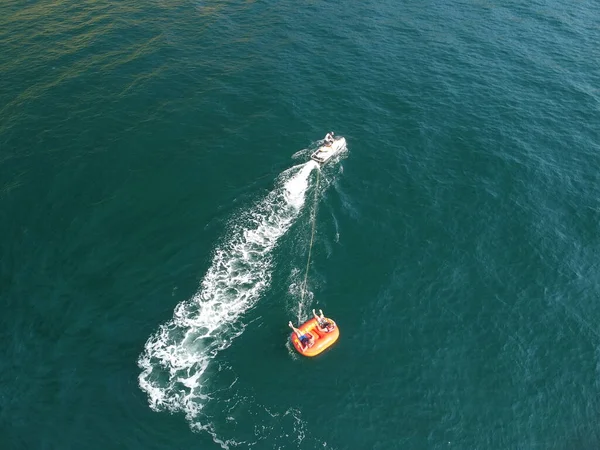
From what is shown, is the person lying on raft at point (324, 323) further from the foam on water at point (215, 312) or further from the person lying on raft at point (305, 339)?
the foam on water at point (215, 312)

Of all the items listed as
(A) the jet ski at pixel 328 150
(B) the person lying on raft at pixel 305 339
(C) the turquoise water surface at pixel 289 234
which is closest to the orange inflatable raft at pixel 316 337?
(B) the person lying on raft at pixel 305 339

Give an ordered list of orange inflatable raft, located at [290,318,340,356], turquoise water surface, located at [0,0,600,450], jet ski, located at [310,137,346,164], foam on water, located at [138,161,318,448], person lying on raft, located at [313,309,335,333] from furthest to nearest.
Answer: jet ski, located at [310,137,346,164], person lying on raft, located at [313,309,335,333], orange inflatable raft, located at [290,318,340,356], foam on water, located at [138,161,318,448], turquoise water surface, located at [0,0,600,450]

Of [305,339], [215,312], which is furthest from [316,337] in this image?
[215,312]

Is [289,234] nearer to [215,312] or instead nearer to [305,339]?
[215,312]

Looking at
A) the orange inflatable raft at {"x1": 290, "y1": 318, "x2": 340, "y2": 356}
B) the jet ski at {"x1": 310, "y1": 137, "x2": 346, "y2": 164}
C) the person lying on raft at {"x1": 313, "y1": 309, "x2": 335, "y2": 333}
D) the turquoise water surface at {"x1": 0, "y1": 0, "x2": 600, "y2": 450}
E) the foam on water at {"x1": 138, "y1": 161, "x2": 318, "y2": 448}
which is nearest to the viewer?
the turquoise water surface at {"x1": 0, "y1": 0, "x2": 600, "y2": 450}

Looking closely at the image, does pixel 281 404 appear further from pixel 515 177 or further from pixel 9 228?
pixel 515 177

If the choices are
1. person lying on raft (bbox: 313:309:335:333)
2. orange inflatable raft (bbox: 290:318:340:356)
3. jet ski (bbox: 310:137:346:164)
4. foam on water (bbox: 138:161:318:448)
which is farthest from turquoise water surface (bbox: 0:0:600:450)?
person lying on raft (bbox: 313:309:335:333)

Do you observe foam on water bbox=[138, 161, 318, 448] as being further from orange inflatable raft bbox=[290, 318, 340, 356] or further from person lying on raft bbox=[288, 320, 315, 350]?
orange inflatable raft bbox=[290, 318, 340, 356]
